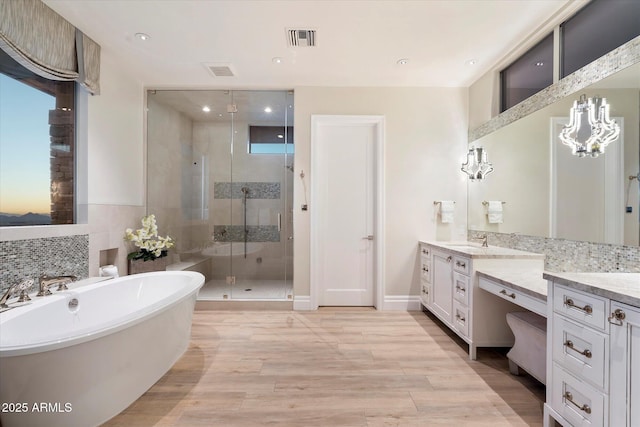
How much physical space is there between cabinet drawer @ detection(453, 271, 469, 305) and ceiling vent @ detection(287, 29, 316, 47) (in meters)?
2.46

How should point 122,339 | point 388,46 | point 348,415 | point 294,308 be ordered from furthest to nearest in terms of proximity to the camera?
point 294,308, point 388,46, point 348,415, point 122,339

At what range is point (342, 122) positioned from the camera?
3428mm

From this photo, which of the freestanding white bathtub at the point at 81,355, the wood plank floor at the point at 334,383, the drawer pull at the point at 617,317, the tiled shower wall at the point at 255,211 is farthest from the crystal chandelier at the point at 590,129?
the freestanding white bathtub at the point at 81,355

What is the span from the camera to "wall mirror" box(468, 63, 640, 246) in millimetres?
1639

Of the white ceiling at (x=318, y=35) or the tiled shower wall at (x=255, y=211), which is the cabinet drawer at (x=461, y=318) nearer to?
the tiled shower wall at (x=255, y=211)

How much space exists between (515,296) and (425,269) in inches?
53.3

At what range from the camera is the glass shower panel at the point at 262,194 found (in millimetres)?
3520

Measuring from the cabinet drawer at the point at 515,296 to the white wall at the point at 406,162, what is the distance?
1238 mm

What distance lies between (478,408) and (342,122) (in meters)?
2.98

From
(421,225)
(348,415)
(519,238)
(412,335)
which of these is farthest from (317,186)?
(348,415)

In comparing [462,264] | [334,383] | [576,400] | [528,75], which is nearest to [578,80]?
[528,75]

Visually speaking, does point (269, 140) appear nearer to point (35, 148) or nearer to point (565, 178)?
point (35, 148)

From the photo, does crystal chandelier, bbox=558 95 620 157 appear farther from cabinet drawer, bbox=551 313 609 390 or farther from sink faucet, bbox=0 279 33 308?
sink faucet, bbox=0 279 33 308

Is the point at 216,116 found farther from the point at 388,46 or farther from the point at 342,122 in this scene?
the point at 388,46
